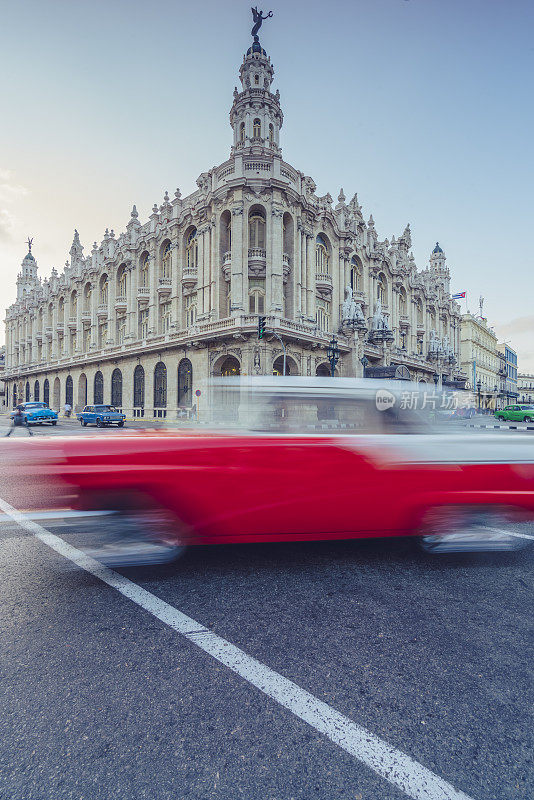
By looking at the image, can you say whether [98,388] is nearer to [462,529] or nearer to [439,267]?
[462,529]

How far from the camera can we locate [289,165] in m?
27.1

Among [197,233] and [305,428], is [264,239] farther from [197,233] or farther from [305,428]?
[305,428]

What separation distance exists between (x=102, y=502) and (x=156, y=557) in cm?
66

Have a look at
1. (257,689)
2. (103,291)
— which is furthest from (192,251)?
(257,689)

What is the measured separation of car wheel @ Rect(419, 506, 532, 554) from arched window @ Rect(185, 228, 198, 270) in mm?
29199

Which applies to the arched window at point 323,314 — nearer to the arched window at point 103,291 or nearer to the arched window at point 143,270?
the arched window at point 143,270

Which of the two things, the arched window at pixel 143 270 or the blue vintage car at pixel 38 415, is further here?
the arched window at pixel 143 270

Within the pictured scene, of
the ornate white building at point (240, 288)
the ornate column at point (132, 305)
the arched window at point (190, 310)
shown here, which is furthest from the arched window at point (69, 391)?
the arched window at point (190, 310)

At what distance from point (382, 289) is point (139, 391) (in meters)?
27.0

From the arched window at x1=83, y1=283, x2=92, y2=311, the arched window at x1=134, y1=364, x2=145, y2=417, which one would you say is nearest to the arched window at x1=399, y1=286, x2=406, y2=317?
the arched window at x1=134, y1=364, x2=145, y2=417

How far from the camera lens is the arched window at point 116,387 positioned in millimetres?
35375

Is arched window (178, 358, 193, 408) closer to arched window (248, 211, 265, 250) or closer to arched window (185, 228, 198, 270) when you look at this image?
arched window (185, 228, 198, 270)

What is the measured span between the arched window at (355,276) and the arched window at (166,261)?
55.1 ft

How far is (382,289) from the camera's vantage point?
39219 mm
